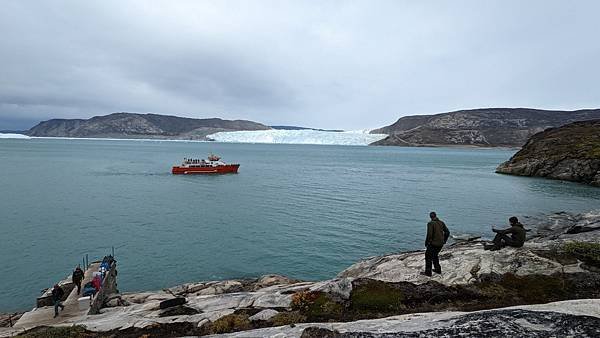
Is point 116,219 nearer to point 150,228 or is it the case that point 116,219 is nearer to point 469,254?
point 150,228

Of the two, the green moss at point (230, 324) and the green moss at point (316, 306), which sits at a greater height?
the green moss at point (316, 306)

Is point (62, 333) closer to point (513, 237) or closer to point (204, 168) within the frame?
point (513, 237)

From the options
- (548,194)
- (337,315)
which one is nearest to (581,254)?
(337,315)

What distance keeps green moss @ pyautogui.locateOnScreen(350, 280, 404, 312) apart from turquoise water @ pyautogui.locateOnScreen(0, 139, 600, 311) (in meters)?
14.1

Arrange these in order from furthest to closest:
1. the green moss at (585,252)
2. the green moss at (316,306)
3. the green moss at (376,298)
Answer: the green moss at (585,252), the green moss at (376,298), the green moss at (316,306)

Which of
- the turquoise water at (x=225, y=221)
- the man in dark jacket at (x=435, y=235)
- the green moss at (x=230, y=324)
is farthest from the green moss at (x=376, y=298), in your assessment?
the turquoise water at (x=225, y=221)

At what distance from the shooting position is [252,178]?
86.2m

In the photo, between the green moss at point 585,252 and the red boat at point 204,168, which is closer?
the green moss at point 585,252

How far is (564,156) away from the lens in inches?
3211

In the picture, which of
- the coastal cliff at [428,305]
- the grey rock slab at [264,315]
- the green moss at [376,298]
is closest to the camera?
the coastal cliff at [428,305]

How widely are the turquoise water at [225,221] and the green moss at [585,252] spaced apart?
15678mm

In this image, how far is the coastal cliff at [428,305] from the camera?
29.6ft

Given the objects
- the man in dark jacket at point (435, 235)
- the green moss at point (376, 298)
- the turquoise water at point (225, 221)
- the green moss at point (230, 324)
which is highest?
the man in dark jacket at point (435, 235)

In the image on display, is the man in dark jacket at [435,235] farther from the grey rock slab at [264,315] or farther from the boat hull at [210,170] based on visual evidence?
the boat hull at [210,170]
